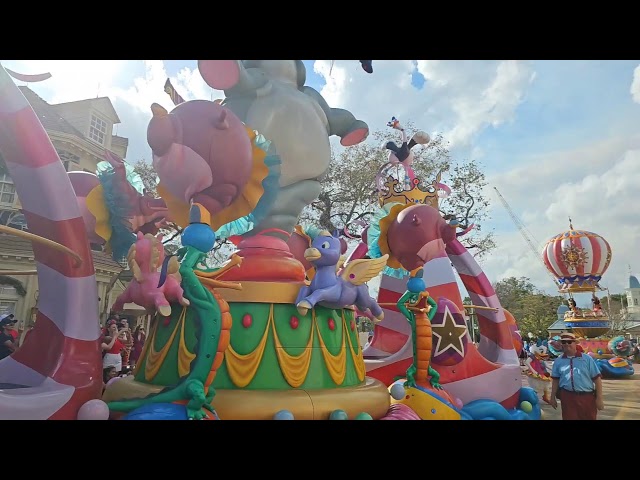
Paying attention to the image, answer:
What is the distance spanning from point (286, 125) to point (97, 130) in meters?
13.2

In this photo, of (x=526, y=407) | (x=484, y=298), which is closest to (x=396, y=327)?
(x=484, y=298)

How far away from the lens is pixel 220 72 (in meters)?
4.05

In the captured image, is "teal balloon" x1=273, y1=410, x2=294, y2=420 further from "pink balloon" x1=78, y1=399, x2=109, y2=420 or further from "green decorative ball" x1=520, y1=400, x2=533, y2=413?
"green decorative ball" x1=520, y1=400, x2=533, y2=413

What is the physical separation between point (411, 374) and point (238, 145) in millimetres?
2750

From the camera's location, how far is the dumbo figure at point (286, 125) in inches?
179

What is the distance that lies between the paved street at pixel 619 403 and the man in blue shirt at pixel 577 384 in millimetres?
637

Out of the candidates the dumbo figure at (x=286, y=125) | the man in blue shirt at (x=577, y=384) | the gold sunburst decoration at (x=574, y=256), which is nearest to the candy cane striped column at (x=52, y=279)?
the dumbo figure at (x=286, y=125)

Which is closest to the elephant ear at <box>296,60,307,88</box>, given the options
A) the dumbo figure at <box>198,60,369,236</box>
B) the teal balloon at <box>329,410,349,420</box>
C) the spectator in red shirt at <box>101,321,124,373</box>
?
the dumbo figure at <box>198,60,369,236</box>

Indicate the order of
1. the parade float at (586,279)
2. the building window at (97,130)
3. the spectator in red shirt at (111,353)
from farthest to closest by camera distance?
the building window at (97,130)
the parade float at (586,279)
the spectator in red shirt at (111,353)

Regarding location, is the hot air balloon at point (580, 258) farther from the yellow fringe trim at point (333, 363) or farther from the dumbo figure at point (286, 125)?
the yellow fringe trim at point (333, 363)

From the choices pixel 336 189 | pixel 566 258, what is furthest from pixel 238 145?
pixel 566 258

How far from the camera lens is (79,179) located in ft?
12.9

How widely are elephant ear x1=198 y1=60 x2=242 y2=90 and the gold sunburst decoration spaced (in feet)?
45.4
